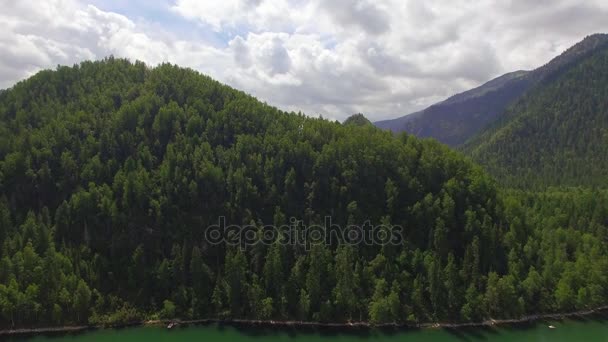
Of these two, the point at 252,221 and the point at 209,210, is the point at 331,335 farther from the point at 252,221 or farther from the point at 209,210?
the point at 209,210

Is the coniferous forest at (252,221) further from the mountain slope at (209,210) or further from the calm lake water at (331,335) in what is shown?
the calm lake water at (331,335)

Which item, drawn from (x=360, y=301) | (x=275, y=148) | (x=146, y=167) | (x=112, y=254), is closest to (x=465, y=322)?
(x=360, y=301)

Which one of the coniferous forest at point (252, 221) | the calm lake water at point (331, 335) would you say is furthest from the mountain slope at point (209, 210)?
the calm lake water at point (331, 335)

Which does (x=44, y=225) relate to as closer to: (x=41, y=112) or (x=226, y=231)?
(x=226, y=231)

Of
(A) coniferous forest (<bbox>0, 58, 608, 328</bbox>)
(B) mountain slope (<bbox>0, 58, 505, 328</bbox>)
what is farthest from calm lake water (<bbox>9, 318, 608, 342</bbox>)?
(B) mountain slope (<bbox>0, 58, 505, 328</bbox>)

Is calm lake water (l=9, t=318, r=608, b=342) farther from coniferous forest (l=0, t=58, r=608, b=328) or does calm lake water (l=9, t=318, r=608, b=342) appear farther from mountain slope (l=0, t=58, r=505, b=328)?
mountain slope (l=0, t=58, r=505, b=328)

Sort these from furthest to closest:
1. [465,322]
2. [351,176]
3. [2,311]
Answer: [351,176] < [465,322] < [2,311]
